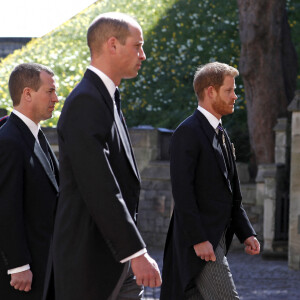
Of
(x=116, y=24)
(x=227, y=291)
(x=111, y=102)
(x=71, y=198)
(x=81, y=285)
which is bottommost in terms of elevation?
(x=227, y=291)

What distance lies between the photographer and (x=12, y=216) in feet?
15.0

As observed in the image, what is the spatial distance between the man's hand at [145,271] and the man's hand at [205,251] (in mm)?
1540

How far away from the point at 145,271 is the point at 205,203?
5.69 ft

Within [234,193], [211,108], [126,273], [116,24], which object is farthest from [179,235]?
[116,24]

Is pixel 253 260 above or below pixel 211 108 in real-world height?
below

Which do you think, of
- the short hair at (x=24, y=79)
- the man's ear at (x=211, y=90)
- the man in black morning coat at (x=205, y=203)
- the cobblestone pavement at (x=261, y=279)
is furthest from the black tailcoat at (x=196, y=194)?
the cobblestone pavement at (x=261, y=279)

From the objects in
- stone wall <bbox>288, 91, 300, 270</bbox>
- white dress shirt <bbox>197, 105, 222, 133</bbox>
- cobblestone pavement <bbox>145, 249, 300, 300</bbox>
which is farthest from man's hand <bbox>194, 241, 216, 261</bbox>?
stone wall <bbox>288, 91, 300, 270</bbox>

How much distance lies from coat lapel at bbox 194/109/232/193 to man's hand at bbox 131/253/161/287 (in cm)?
176

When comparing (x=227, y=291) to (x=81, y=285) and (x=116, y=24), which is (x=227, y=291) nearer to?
(x=81, y=285)

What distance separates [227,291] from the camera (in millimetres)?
4898

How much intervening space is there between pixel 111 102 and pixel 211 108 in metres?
1.69

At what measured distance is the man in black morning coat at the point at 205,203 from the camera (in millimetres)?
5004

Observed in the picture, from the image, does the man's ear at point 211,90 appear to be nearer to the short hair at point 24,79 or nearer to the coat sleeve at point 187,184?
the coat sleeve at point 187,184

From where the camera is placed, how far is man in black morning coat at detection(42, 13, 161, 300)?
347cm
